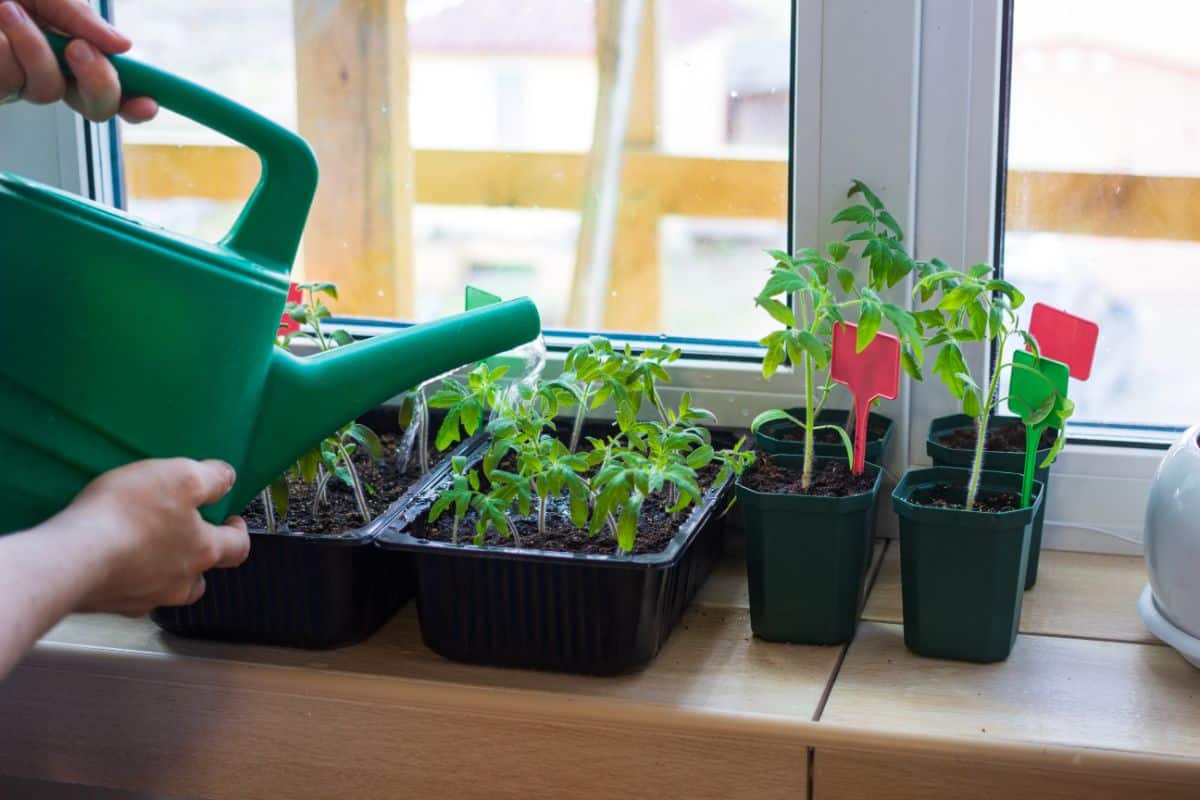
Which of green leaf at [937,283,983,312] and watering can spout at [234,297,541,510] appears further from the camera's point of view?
green leaf at [937,283,983,312]

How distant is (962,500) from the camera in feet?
3.22

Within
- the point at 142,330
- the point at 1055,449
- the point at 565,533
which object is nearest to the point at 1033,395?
the point at 1055,449

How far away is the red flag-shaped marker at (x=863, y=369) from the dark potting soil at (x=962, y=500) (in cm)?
6

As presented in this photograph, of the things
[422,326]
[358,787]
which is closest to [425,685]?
[358,787]

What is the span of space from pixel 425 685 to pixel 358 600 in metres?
0.10

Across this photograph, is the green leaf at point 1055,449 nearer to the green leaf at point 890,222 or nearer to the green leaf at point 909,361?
the green leaf at point 909,361

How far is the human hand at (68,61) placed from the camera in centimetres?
72

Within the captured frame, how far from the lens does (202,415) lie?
2.45ft

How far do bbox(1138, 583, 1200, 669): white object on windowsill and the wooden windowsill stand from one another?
0.08 feet

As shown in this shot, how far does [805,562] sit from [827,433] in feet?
0.69

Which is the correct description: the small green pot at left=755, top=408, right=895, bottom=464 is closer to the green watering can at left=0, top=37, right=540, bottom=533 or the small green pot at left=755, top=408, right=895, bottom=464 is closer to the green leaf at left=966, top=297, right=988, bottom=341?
the green leaf at left=966, top=297, right=988, bottom=341

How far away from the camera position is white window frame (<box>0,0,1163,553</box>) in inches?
43.3

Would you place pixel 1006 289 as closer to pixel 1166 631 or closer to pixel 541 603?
pixel 1166 631

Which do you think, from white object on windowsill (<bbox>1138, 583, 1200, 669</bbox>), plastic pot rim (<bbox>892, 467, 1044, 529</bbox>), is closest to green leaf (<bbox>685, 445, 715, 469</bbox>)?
plastic pot rim (<bbox>892, 467, 1044, 529</bbox>)
